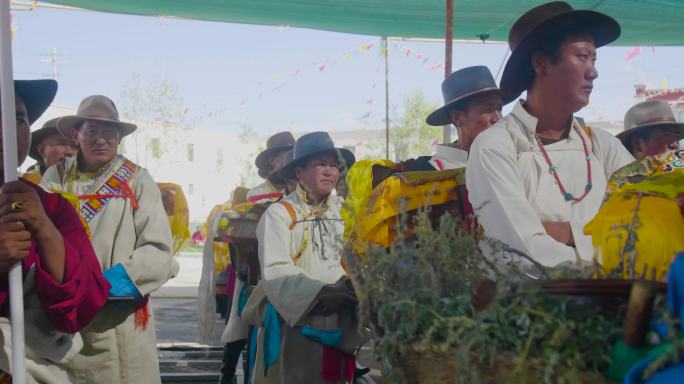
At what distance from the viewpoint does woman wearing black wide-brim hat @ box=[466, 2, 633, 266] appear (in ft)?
9.59

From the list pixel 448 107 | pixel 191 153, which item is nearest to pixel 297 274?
pixel 448 107

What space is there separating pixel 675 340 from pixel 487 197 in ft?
4.81

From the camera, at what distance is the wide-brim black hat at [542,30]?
3055 millimetres

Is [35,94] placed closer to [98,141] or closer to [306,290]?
[306,290]

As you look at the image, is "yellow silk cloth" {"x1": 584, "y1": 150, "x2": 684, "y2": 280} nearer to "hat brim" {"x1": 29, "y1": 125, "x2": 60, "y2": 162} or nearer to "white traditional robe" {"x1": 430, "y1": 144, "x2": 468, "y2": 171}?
"white traditional robe" {"x1": 430, "y1": 144, "x2": 468, "y2": 171}

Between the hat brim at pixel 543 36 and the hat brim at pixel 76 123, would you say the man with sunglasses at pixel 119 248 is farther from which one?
the hat brim at pixel 543 36

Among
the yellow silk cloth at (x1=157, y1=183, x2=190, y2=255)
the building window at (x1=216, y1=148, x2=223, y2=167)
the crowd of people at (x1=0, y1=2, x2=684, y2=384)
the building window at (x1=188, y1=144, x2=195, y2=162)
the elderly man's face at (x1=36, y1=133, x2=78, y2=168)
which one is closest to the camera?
the crowd of people at (x1=0, y1=2, x2=684, y2=384)

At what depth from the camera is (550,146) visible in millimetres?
3111

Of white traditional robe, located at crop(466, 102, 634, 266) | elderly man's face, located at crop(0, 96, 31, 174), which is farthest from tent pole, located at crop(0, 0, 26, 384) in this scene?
white traditional robe, located at crop(466, 102, 634, 266)

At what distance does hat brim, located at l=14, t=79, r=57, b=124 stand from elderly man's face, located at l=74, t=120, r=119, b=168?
1738mm

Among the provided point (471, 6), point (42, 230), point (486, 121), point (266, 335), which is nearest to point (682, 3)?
point (471, 6)

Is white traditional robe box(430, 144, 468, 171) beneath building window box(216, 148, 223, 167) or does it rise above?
above

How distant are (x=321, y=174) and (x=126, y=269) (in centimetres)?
157

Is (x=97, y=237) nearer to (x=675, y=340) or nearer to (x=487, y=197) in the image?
(x=487, y=197)
